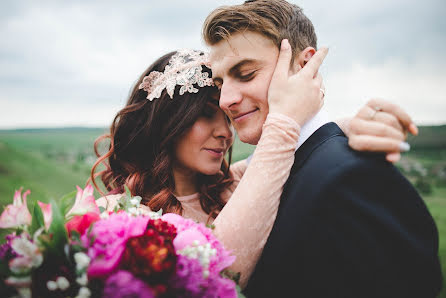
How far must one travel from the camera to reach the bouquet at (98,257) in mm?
1187

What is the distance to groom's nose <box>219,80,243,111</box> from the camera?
240 centimetres

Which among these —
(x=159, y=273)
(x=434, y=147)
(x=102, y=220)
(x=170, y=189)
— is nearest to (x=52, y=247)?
(x=102, y=220)

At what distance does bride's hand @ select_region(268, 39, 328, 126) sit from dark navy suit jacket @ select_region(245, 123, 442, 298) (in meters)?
0.43

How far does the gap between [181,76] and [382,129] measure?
212cm

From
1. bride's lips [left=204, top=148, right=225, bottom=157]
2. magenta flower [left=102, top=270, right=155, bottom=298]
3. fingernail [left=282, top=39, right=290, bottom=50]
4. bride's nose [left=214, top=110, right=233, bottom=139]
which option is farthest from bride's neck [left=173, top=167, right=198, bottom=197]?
magenta flower [left=102, top=270, right=155, bottom=298]

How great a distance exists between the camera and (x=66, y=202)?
4.74 feet

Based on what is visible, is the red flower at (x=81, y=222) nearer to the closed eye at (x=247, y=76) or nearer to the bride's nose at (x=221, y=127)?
the closed eye at (x=247, y=76)

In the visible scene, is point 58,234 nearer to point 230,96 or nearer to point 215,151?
point 230,96

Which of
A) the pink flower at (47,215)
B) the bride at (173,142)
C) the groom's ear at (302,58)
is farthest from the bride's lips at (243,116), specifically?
the pink flower at (47,215)

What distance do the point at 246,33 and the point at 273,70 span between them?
37 centimetres

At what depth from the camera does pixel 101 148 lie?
3.86 metres

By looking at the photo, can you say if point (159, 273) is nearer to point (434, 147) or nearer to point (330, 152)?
point (330, 152)

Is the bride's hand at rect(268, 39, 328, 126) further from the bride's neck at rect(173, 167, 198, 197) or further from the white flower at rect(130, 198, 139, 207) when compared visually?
the bride's neck at rect(173, 167, 198, 197)

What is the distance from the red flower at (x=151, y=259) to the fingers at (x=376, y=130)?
1.25 m
